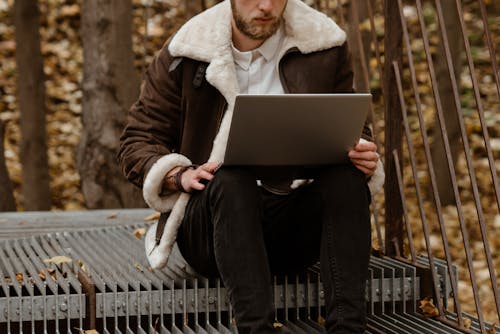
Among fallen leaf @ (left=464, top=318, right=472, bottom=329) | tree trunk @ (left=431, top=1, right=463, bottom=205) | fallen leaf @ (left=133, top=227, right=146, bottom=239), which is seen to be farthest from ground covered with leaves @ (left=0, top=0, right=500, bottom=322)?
fallen leaf @ (left=464, top=318, right=472, bottom=329)

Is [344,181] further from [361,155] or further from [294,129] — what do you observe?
[294,129]

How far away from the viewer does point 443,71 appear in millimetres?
8078

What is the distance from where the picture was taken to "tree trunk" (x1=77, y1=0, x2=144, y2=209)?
20.6 ft

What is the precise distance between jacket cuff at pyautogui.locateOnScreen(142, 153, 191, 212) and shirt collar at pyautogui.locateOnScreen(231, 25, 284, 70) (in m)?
0.43

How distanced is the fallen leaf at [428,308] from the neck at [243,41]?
3.54ft

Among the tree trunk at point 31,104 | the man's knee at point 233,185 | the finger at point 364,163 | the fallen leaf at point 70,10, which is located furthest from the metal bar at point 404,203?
the fallen leaf at point 70,10

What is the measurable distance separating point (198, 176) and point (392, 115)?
3.23ft

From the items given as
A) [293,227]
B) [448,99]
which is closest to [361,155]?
[293,227]

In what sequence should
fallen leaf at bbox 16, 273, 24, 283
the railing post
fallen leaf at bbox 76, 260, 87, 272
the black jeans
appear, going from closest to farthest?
the black jeans < fallen leaf at bbox 16, 273, 24, 283 < fallen leaf at bbox 76, 260, 87, 272 < the railing post

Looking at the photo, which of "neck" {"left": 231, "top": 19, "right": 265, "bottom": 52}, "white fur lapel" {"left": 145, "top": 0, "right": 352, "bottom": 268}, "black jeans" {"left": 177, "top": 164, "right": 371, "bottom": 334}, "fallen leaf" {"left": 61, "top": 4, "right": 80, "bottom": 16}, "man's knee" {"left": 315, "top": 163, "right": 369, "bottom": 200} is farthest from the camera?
"fallen leaf" {"left": 61, "top": 4, "right": 80, "bottom": 16}

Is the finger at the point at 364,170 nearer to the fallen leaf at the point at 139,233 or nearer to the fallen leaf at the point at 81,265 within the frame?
the fallen leaf at the point at 81,265

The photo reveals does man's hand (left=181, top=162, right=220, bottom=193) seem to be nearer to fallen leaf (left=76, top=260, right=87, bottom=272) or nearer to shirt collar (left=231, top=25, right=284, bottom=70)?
shirt collar (left=231, top=25, right=284, bottom=70)

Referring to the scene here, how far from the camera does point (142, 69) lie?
1148 centimetres

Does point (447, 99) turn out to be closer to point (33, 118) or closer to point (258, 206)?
point (33, 118)
